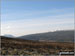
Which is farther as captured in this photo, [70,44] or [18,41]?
[18,41]

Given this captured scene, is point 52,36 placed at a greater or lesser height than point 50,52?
greater

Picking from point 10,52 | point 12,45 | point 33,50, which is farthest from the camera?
point 12,45

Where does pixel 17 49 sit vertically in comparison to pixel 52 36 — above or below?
below

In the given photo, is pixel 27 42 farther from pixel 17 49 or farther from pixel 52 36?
pixel 52 36

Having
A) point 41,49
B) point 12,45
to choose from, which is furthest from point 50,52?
point 12,45

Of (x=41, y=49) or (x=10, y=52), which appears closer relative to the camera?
(x=10, y=52)

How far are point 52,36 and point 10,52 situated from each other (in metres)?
2.66

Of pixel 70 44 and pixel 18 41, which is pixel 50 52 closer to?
pixel 70 44

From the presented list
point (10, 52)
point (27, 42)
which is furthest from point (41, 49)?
point (10, 52)

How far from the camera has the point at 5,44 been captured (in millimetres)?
12438

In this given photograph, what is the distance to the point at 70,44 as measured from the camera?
1127 cm

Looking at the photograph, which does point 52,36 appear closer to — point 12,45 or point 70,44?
point 70,44

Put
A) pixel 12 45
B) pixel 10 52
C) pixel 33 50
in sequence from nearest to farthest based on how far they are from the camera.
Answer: pixel 10 52 → pixel 33 50 → pixel 12 45

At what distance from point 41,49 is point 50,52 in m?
0.80
